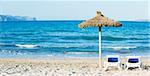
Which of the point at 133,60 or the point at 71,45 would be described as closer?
the point at 133,60

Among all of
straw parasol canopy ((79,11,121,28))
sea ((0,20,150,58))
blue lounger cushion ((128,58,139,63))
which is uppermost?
straw parasol canopy ((79,11,121,28))

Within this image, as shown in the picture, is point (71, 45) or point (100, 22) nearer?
point (100, 22)

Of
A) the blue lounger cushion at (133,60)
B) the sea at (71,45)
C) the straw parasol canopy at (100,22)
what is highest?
the straw parasol canopy at (100,22)

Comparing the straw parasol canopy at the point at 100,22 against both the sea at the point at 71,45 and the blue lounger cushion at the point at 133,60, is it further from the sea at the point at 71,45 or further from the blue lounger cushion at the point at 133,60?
the sea at the point at 71,45

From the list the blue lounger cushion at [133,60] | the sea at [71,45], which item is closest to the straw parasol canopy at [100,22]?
the blue lounger cushion at [133,60]

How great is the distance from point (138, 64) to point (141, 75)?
4.06ft

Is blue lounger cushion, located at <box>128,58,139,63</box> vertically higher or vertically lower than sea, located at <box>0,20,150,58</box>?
higher

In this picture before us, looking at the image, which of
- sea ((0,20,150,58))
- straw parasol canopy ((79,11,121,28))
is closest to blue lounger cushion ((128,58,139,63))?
straw parasol canopy ((79,11,121,28))

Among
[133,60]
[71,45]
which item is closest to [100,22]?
[133,60]

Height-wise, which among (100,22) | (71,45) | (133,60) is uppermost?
(100,22)

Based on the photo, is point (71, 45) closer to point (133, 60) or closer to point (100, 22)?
point (100, 22)

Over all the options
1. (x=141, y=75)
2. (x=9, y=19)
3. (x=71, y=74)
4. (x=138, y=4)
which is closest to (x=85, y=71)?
(x=71, y=74)

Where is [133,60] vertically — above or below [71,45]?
above

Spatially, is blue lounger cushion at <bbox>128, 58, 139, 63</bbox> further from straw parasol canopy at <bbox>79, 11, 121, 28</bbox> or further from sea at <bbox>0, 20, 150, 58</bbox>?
sea at <bbox>0, 20, 150, 58</bbox>
